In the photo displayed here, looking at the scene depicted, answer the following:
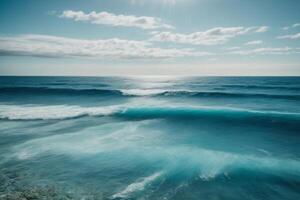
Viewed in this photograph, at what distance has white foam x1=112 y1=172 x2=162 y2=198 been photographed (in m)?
5.19

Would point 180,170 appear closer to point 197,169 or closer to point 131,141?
point 197,169

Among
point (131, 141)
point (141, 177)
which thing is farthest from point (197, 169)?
point (131, 141)

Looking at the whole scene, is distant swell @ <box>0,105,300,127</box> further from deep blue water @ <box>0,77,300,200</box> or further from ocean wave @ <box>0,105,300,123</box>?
deep blue water @ <box>0,77,300,200</box>

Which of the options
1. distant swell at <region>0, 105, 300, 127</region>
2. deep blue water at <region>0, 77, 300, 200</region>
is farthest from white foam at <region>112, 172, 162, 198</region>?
distant swell at <region>0, 105, 300, 127</region>

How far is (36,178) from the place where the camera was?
5.89m

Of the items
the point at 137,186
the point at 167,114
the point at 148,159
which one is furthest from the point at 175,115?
the point at 137,186

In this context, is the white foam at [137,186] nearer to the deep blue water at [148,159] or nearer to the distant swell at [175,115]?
the deep blue water at [148,159]

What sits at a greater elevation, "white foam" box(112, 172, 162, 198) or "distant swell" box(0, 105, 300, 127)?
"distant swell" box(0, 105, 300, 127)

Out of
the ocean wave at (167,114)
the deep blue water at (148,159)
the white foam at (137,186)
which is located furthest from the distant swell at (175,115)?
the white foam at (137,186)

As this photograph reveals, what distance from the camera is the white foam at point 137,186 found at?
519cm

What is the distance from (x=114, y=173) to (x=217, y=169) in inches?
129

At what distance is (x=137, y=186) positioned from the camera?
5625mm

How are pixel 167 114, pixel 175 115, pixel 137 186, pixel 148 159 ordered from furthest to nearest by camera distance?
1. pixel 167 114
2. pixel 175 115
3. pixel 148 159
4. pixel 137 186

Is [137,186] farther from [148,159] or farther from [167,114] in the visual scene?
[167,114]
